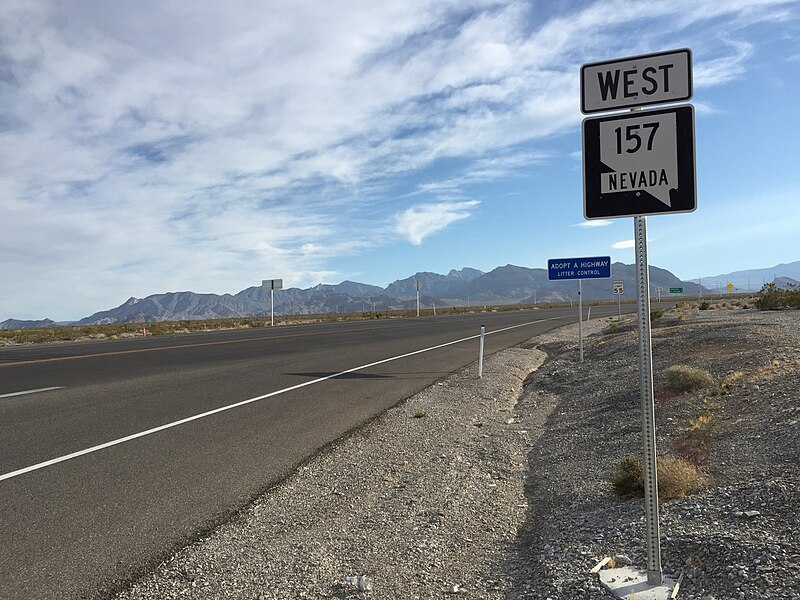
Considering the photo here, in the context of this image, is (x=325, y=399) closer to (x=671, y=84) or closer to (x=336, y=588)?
(x=336, y=588)

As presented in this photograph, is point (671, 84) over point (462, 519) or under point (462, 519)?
over

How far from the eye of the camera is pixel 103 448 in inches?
294

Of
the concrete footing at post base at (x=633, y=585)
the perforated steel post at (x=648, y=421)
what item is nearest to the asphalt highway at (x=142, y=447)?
the concrete footing at post base at (x=633, y=585)

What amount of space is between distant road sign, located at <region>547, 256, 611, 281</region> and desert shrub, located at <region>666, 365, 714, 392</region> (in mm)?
7678

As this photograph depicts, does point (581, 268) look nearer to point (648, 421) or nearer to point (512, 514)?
point (512, 514)

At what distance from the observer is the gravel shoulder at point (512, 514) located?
12.6ft

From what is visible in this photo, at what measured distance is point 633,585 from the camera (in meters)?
3.62

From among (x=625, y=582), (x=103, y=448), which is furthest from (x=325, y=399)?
(x=625, y=582)

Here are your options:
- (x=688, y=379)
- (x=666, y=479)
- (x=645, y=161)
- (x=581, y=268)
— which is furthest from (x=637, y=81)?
(x=581, y=268)

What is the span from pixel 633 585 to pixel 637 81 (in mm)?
3067

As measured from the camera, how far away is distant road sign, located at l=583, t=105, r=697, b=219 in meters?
3.51

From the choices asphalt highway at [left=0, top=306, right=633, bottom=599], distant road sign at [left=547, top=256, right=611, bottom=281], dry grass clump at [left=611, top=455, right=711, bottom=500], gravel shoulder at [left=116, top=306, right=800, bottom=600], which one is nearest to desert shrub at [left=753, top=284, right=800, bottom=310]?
distant road sign at [left=547, top=256, right=611, bottom=281]

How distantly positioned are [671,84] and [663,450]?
4278 millimetres

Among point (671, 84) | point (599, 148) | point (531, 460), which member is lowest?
point (531, 460)
